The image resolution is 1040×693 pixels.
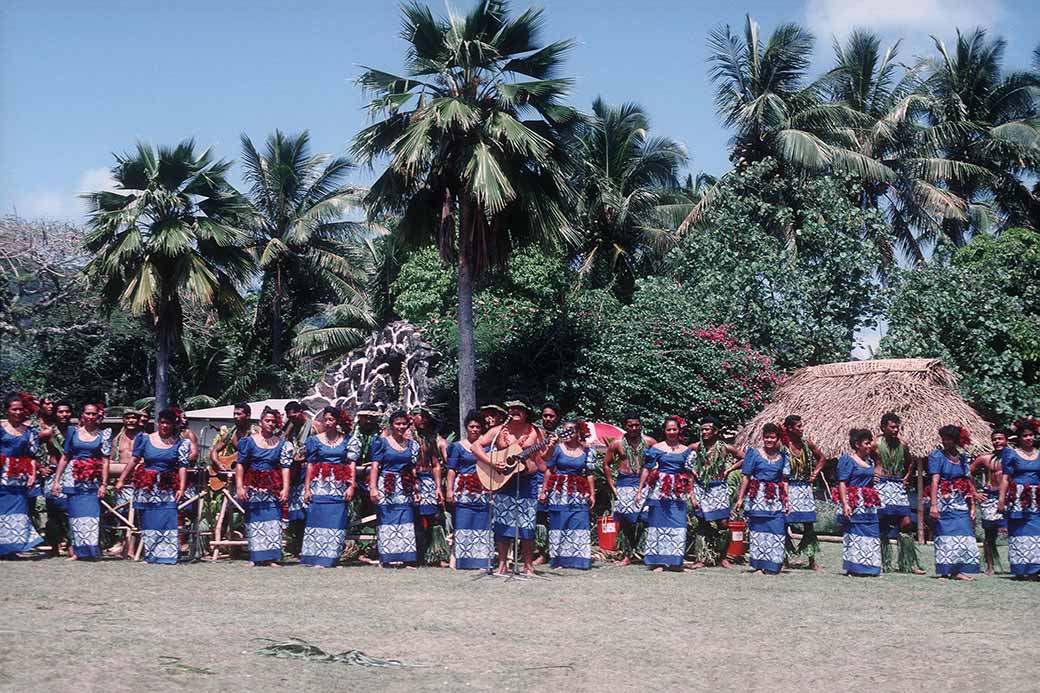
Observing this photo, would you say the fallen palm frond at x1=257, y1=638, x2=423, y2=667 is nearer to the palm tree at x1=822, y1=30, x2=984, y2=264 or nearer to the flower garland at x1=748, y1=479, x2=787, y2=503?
the flower garland at x1=748, y1=479, x2=787, y2=503

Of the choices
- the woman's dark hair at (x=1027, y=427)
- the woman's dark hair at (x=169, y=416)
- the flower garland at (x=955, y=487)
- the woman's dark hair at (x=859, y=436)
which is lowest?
the flower garland at (x=955, y=487)

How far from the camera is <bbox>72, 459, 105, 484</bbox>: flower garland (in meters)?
12.3

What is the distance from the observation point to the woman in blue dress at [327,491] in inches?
488

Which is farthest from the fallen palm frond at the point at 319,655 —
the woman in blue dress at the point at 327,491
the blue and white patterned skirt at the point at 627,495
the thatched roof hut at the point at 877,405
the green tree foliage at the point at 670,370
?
the green tree foliage at the point at 670,370

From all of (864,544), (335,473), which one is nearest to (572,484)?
(335,473)

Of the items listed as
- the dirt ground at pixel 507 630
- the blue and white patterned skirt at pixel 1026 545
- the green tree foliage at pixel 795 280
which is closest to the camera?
the dirt ground at pixel 507 630

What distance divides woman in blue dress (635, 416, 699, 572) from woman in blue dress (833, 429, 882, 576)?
66.6 inches

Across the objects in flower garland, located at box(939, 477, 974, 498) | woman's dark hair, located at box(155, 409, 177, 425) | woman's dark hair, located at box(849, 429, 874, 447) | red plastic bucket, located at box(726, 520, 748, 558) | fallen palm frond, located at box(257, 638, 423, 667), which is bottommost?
fallen palm frond, located at box(257, 638, 423, 667)

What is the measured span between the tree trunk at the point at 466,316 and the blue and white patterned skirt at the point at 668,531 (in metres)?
8.10

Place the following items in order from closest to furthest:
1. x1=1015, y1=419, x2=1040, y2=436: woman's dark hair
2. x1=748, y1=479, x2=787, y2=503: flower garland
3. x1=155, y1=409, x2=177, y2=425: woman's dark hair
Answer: x1=1015, y1=419, x2=1040, y2=436: woman's dark hair, x1=155, y1=409, x2=177, y2=425: woman's dark hair, x1=748, y1=479, x2=787, y2=503: flower garland

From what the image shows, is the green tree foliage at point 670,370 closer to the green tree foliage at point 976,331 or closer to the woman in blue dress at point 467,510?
the green tree foliage at point 976,331

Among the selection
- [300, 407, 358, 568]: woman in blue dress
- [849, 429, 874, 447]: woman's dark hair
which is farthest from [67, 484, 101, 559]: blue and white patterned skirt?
[849, 429, 874, 447]: woman's dark hair

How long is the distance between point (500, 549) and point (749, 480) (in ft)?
9.56

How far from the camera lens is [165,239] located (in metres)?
23.0
